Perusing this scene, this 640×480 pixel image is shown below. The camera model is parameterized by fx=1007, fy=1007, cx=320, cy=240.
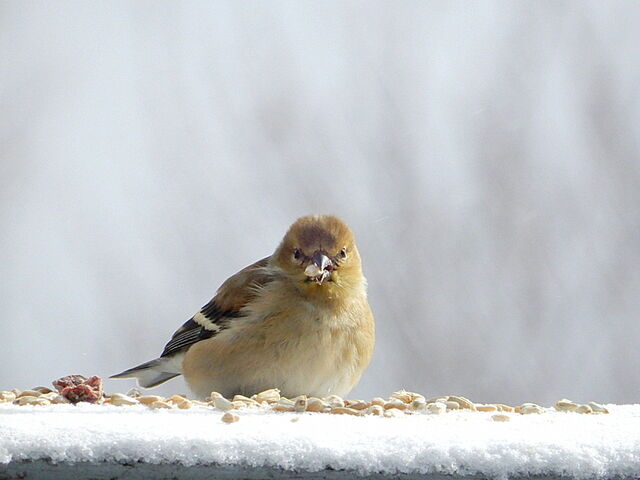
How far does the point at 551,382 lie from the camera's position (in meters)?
6.64

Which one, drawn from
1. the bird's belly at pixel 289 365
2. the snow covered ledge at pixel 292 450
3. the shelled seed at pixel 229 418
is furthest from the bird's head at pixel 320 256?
the snow covered ledge at pixel 292 450

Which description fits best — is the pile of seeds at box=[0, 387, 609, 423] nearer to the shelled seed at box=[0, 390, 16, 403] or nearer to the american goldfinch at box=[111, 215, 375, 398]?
the shelled seed at box=[0, 390, 16, 403]

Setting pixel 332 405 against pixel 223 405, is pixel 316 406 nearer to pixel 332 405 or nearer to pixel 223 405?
pixel 332 405

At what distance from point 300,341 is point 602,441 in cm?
177

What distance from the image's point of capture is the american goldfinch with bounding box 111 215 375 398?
3510 mm

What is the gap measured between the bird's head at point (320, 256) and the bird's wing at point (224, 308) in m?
0.11

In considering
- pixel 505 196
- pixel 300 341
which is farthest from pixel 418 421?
pixel 505 196

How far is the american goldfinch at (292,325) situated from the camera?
351 cm

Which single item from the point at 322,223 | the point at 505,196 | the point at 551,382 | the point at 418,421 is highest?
the point at 505,196

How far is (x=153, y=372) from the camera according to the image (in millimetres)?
4355

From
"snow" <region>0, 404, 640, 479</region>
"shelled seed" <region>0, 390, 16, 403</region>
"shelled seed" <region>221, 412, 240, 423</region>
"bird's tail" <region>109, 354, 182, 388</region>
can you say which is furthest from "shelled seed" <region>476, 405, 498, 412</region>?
"bird's tail" <region>109, 354, 182, 388</region>

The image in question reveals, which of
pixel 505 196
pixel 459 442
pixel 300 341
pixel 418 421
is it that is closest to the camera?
pixel 459 442

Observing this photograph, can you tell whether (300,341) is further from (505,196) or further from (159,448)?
(505,196)

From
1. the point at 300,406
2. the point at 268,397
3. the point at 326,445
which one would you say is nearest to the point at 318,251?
the point at 268,397
